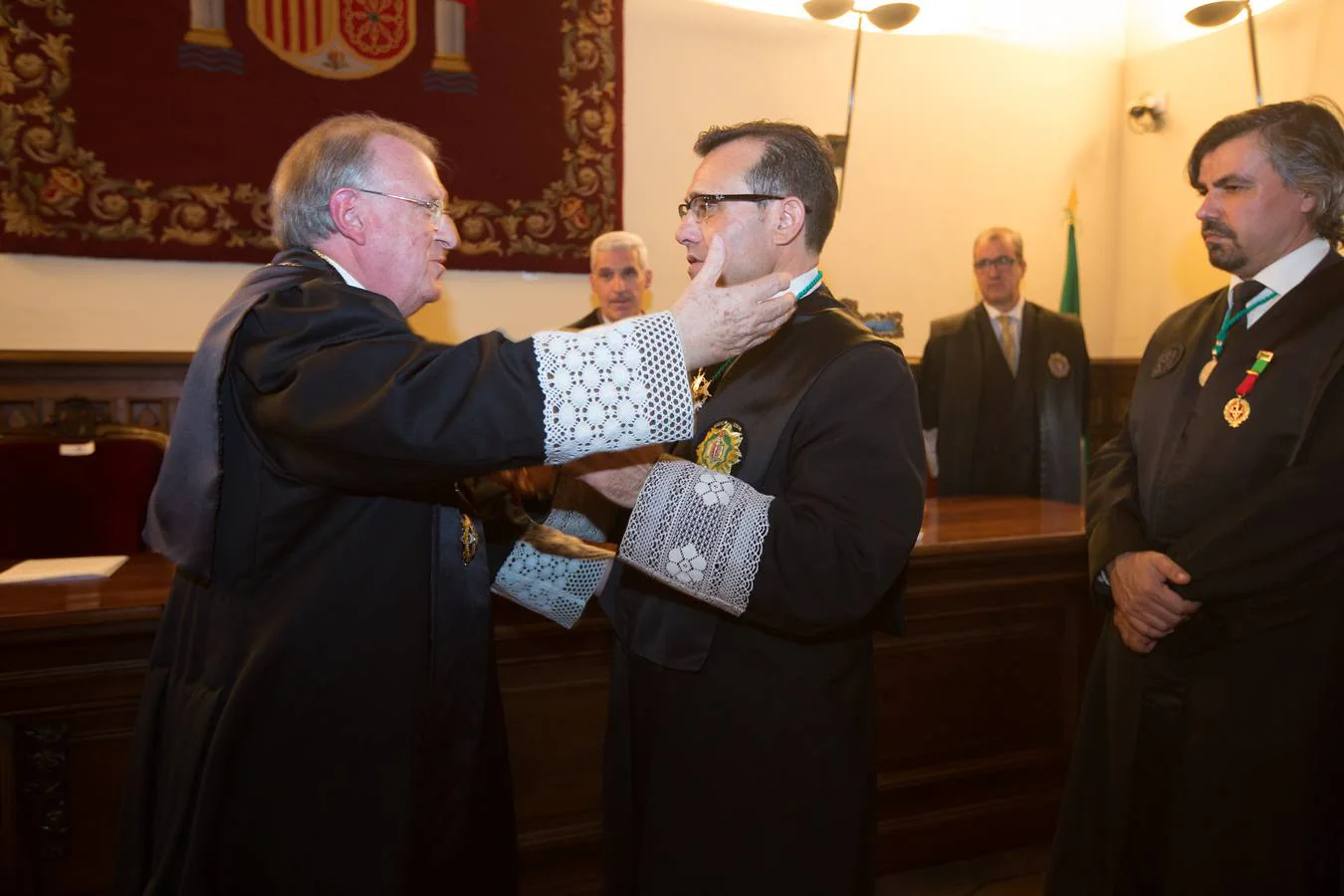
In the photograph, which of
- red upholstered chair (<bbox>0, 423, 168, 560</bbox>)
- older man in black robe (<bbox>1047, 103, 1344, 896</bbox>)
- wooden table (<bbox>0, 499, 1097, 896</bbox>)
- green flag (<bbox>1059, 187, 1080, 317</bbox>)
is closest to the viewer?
older man in black robe (<bbox>1047, 103, 1344, 896</bbox>)

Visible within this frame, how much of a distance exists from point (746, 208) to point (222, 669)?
1076 mm

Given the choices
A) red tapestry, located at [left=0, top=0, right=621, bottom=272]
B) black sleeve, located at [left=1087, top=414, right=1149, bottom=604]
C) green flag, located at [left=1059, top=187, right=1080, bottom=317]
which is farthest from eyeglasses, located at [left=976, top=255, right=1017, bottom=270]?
black sleeve, located at [left=1087, top=414, right=1149, bottom=604]

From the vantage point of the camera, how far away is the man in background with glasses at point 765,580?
1339 millimetres

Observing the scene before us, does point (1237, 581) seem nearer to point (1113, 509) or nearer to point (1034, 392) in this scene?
point (1113, 509)

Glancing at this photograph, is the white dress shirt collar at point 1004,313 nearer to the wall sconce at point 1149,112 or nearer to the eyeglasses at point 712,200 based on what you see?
the wall sconce at point 1149,112

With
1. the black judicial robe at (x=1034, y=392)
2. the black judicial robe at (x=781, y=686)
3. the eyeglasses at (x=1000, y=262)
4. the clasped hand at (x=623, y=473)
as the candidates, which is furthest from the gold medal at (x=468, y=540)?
the eyeglasses at (x=1000, y=262)

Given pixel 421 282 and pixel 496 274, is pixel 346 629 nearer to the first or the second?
pixel 421 282

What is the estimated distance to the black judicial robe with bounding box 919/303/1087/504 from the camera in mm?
4605

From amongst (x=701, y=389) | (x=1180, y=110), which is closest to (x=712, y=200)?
(x=701, y=389)

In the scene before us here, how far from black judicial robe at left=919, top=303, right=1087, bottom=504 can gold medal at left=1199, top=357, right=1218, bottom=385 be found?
2.58 m

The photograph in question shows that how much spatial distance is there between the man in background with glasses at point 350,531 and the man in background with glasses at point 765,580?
0.23 m

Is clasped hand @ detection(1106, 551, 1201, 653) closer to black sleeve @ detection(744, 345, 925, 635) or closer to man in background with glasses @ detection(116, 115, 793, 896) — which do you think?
black sleeve @ detection(744, 345, 925, 635)

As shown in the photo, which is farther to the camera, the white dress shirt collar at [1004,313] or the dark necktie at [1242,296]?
the white dress shirt collar at [1004,313]

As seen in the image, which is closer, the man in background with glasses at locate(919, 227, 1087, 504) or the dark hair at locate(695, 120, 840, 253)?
the dark hair at locate(695, 120, 840, 253)
